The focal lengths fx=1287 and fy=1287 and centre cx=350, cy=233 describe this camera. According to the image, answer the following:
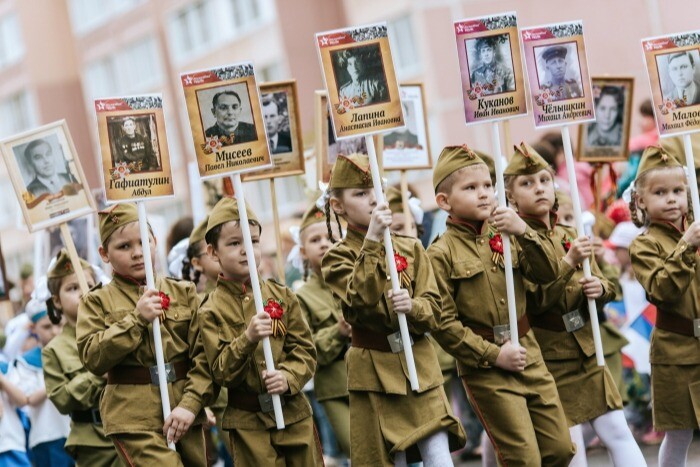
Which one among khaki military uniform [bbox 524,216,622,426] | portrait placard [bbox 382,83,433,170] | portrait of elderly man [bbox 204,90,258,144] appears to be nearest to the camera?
portrait of elderly man [bbox 204,90,258,144]

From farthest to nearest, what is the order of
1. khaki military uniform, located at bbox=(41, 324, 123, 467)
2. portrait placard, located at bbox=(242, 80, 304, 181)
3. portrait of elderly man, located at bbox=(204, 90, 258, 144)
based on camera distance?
portrait placard, located at bbox=(242, 80, 304, 181), khaki military uniform, located at bbox=(41, 324, 123, 467), portrait of elderly man, located at bbox=(204, 90, 258, 144)

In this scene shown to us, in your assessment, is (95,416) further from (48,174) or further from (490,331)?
(490,331)

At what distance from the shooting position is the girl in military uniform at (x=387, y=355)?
650cm

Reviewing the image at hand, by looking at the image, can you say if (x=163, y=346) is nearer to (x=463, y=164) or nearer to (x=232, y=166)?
(x=232, y=166)

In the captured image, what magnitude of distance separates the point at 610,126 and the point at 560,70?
2272mm

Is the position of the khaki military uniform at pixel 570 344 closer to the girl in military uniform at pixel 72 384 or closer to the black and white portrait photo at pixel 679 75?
the black and white portrait photo at pixel 679 75

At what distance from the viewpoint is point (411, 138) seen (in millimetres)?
9422

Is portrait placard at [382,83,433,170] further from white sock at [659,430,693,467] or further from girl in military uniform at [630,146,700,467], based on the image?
white sock at [659,430,693,467]

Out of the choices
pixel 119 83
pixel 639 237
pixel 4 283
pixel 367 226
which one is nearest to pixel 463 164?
pixel 367 226

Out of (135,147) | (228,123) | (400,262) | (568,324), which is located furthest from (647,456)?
(135,147)

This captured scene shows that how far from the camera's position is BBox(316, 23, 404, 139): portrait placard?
6.90 m

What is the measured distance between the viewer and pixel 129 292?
23.7 ft

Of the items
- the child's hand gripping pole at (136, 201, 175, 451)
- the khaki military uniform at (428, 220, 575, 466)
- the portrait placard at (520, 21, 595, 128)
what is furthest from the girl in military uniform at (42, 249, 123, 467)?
the portrait placard at (520, 21, 595, 128)

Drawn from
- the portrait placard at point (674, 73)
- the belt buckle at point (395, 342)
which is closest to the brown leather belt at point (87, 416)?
the belt buckle at point (395, 342)
